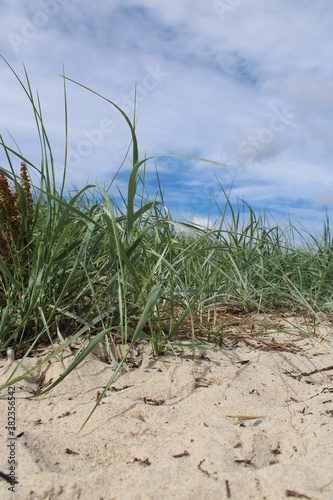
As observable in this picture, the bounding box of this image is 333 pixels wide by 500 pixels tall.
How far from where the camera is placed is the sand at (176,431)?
1.01 metres

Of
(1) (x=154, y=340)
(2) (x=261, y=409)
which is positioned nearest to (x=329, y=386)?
(2) (x=261, y=409)

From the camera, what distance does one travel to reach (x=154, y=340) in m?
1.64

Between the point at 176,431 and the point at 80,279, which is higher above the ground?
the point at 80,279

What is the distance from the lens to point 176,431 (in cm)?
122

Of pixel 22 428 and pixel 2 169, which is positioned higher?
pixel 2 169

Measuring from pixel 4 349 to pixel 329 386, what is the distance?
50.9 inches

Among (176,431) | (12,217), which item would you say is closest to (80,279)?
(12,217)

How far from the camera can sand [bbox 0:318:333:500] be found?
3.32 feet

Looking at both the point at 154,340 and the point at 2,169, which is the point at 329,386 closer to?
the point at 154,340
